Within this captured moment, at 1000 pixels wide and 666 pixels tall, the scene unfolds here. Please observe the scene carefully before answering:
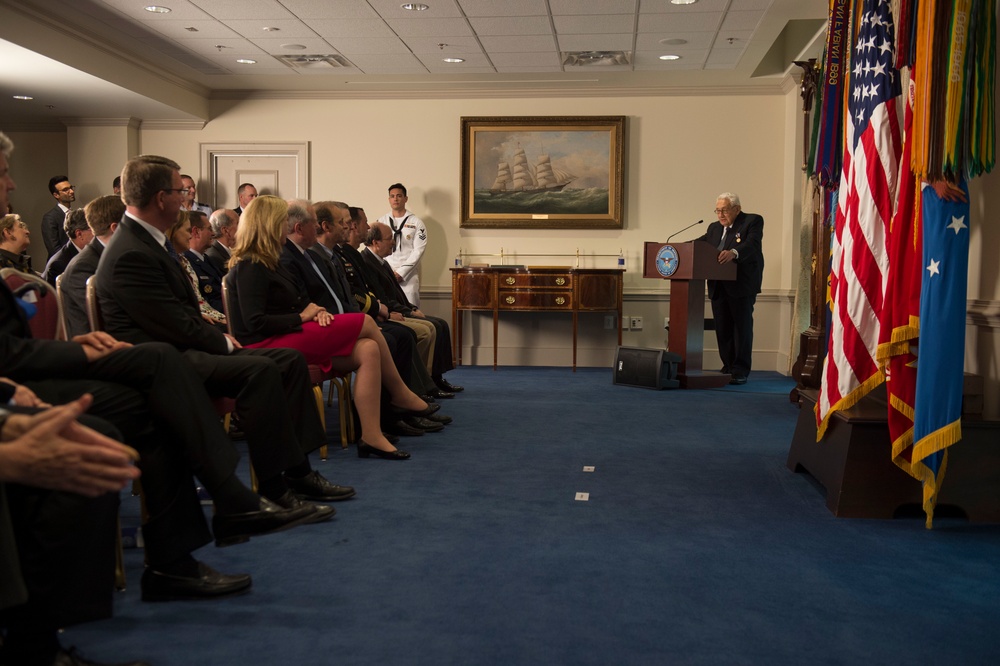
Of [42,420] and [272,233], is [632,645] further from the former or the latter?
[272,233]

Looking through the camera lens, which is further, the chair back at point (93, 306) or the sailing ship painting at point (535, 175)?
the sailing ship painting at point (535, 175)

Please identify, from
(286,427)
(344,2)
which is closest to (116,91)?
(344,2)

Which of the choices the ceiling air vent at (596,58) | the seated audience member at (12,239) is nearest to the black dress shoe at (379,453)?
the seated audience member at (12,239)

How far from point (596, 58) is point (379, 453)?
4.99 m

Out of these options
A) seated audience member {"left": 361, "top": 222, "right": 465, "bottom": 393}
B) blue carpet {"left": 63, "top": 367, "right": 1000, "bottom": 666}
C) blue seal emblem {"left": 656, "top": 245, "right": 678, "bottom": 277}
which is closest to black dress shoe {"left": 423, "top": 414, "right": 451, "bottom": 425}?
blue carpet {"left": 63, "top": 367, "right": 1000, "bottom": 666}

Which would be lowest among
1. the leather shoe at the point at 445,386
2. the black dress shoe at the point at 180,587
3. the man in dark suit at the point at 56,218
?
the leather shoe at the point at 445,386

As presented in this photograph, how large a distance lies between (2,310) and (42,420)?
88cm

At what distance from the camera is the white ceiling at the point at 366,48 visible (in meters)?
6.37

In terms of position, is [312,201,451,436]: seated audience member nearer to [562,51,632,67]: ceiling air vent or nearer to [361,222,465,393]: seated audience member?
[361,222,465,393]: seated audience member

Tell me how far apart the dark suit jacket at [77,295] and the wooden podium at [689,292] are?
4.91 meters

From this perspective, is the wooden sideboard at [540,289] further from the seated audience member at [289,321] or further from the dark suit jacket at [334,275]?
the seated audience member at [289,321]

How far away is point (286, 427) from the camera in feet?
9.59

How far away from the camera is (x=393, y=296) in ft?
20.9

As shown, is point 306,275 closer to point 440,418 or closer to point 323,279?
point 323,279
